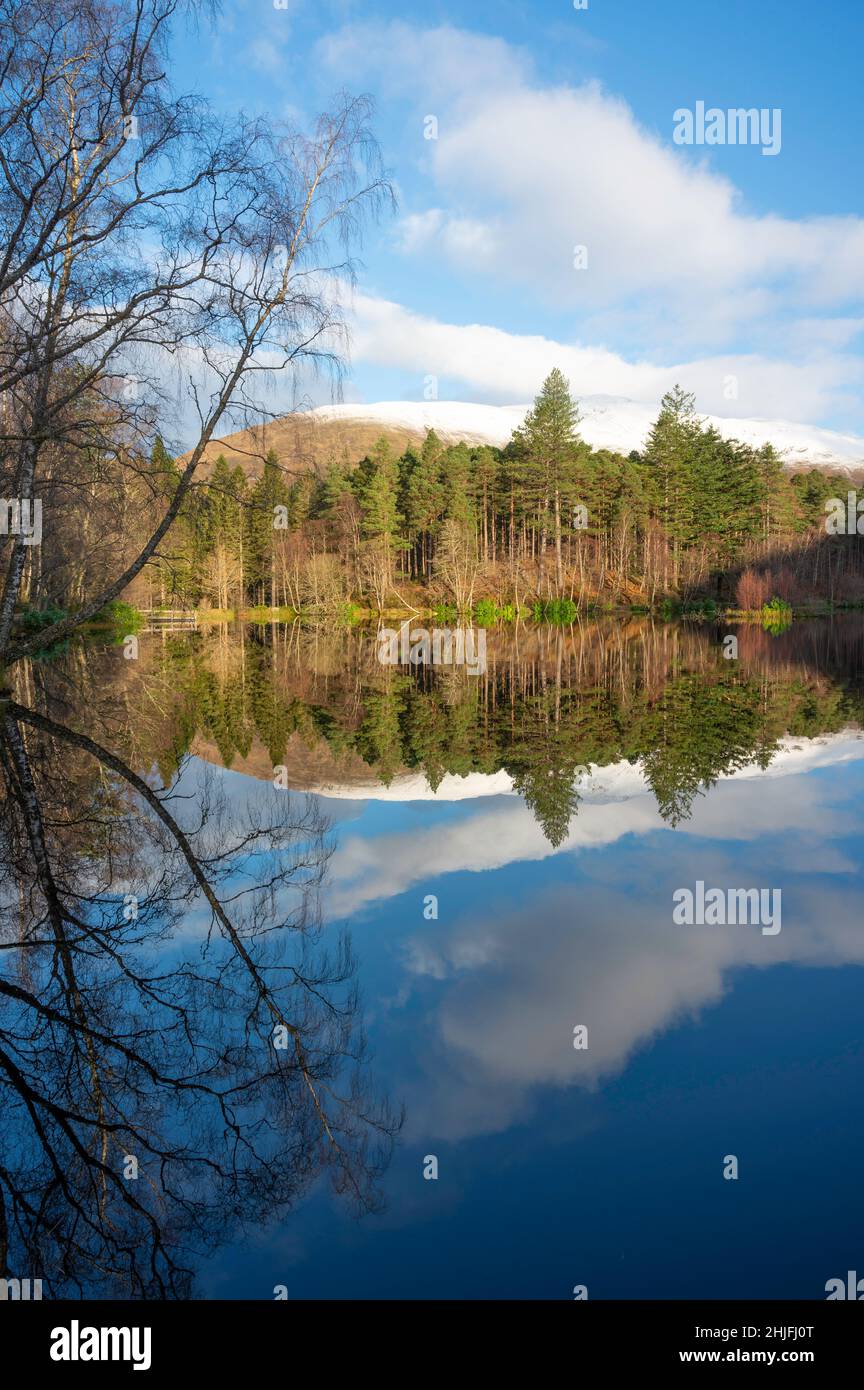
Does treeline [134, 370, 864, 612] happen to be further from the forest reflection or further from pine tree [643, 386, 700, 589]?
the forest reflection

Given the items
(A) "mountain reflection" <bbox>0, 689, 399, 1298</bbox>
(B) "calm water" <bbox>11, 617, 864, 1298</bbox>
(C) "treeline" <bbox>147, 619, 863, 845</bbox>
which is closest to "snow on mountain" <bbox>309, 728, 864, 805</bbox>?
(B) "calm water" <bbox>11, 617, 864, 1298</bbox>

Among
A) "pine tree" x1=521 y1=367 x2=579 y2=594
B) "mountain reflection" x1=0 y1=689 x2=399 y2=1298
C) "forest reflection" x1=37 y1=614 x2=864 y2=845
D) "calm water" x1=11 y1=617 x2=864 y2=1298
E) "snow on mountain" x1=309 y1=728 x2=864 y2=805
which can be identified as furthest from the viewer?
"pine tree" x1=521 y1=367 x2=579 y2=594

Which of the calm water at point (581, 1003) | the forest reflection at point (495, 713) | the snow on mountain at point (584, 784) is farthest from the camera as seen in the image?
the forest reflection at point (495, 713)

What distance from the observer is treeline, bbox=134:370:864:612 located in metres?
61.2

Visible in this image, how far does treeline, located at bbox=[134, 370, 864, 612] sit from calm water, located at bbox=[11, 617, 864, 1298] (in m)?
47.0

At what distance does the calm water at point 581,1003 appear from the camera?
3062 mm

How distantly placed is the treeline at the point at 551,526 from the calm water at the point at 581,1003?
47.0 m

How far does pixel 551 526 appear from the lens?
63.3 m

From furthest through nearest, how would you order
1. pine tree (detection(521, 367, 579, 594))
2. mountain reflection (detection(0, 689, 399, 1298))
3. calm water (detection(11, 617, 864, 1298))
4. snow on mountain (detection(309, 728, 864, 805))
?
pine tree (detection(521, 367, 579, 594)) < snow on mountain (detection(309, 728, 864, 805)) < mountain reflection (detection(0, 689, 399, 1298)) < calm water (detection(11, 617, 864, 1298))

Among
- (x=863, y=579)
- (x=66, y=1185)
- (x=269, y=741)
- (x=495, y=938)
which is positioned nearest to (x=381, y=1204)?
(x=66, y=1185)

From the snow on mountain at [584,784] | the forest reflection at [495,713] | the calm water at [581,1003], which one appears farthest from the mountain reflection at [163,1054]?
the forest reflection at [495,713]

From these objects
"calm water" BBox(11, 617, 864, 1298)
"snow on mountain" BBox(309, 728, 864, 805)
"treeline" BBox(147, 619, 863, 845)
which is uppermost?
"treeline" BBox(147, 619, 863, 845)

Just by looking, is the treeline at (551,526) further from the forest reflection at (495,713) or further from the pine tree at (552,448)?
the forest reflection at (495,713)

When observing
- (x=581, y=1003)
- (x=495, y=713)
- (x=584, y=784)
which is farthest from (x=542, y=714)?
(x=581, y=1003)
